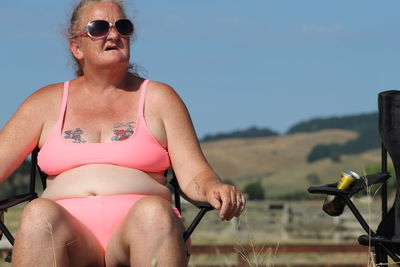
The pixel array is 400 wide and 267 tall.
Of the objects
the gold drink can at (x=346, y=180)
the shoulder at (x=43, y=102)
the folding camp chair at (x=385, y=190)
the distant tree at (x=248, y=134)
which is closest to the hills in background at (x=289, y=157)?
the distant tree at (x=248, y=134)

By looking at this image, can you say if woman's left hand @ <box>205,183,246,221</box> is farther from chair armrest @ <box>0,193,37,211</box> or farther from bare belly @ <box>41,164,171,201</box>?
chair armrest @ <box>0,193,37,211</box>

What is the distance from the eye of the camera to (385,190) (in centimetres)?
463

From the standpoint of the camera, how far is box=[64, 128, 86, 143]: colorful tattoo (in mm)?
3871

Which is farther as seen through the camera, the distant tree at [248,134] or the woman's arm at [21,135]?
the distant tree at [248,134]

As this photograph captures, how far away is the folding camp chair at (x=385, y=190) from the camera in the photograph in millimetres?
4141

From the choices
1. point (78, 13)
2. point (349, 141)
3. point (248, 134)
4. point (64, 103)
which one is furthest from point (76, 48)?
point (248, 134)

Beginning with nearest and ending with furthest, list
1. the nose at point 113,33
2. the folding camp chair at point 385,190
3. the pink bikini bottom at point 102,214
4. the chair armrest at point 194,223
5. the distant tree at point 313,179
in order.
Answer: the chair armrest at point 194,223, the pink bikini bottom at point 102,214, the nose at point 113,33, the folding camp chair at point 385,190, the distant tree at point 313,179

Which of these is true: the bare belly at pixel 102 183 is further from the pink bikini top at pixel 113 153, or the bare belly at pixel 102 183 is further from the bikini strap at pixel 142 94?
the bikini strap at pixel 142 94

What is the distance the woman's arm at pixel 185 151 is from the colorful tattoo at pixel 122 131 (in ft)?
0.46

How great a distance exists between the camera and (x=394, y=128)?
15.3 feet

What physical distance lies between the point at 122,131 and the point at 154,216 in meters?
0.57

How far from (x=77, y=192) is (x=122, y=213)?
0.66 feet

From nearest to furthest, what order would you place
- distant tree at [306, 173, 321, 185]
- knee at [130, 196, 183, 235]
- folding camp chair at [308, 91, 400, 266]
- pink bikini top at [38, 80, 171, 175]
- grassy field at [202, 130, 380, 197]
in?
knee at [130, 196, 183, 235]
pink bikini top at [38, 80, 171, 175]
folding camp chair at [308, 91, 400, 266]
distant tree at [306, 173, 321, 185]
grassy field at [202, 130, 380, 197]

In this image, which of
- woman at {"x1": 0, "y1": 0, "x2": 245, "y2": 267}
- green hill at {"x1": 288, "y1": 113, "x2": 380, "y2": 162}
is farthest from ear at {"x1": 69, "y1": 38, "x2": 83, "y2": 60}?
green hill at {"x1": 288, "y1": 113, "x2": 380, "y2": 162}
